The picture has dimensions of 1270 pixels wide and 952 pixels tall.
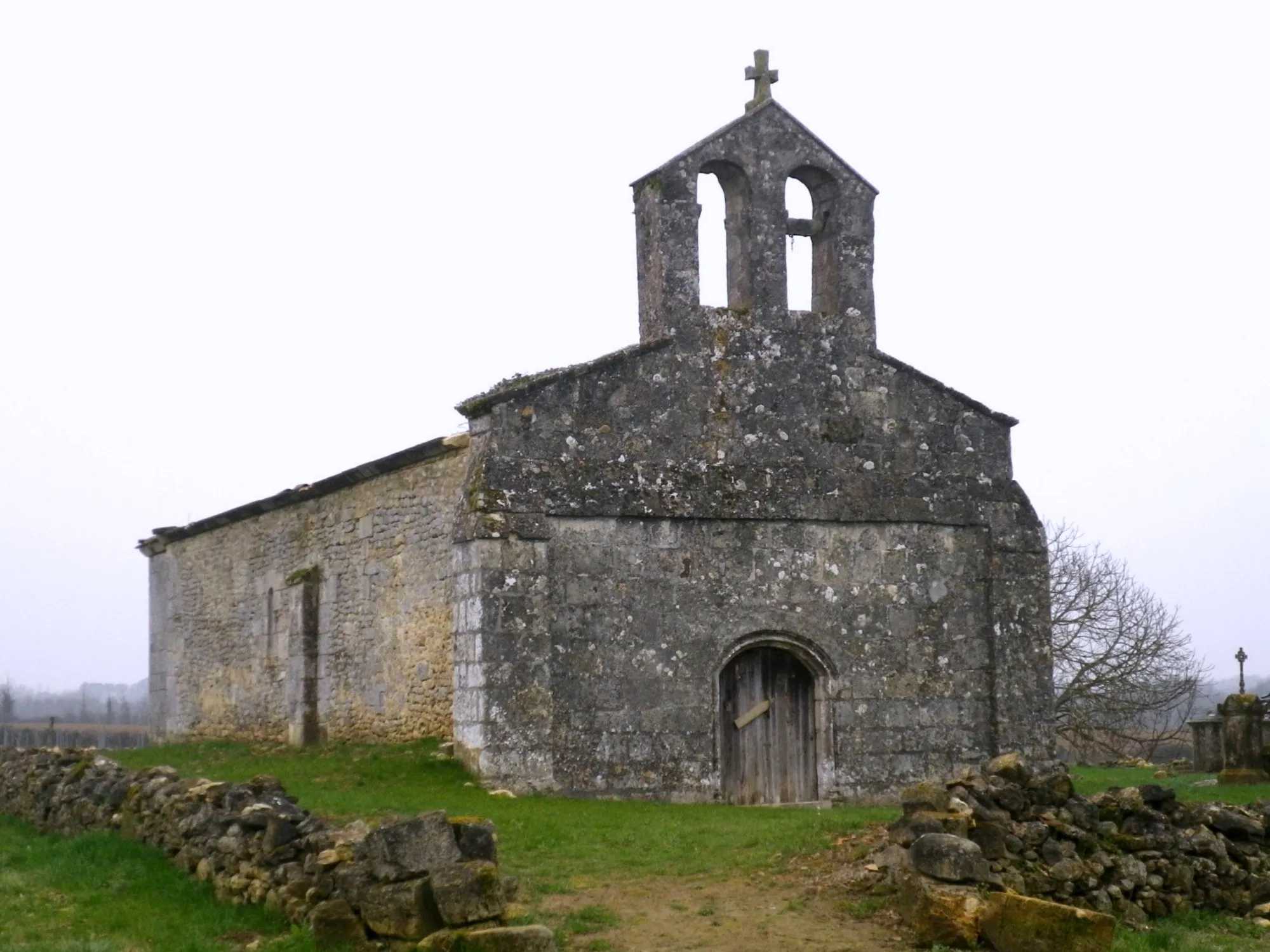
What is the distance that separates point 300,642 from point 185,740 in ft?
19.2

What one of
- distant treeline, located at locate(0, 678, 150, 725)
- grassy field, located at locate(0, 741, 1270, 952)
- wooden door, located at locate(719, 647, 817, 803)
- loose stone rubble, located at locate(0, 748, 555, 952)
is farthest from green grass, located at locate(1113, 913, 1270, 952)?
distant treeline, located at locate(0, 678, 150, 725)

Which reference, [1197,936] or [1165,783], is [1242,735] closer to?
[1165,783]

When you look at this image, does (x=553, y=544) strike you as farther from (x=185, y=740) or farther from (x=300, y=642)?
(x=185, y=740)

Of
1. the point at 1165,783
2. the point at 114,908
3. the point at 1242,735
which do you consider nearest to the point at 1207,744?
the point at 1242,735

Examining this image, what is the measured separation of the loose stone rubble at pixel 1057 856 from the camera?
9648 millimetres

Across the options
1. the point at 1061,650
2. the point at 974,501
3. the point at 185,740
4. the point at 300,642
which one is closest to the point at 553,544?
the point at 974,501

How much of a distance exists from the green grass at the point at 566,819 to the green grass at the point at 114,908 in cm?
175

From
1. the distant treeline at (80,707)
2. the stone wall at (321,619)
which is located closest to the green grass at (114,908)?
the stone wall at (321,619)

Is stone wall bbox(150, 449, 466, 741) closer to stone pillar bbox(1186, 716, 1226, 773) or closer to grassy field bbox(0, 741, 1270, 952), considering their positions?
grassy field bbox(0, 741, 1270, 952)

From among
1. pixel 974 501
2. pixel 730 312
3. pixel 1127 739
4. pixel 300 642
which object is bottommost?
pixel 1127 739

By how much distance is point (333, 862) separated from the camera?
33.4 feet

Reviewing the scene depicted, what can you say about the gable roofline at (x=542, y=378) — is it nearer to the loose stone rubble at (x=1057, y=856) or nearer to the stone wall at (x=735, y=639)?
the stone wall at (x=735, y=639)

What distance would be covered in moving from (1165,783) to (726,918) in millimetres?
11301

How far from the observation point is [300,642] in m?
21.1
